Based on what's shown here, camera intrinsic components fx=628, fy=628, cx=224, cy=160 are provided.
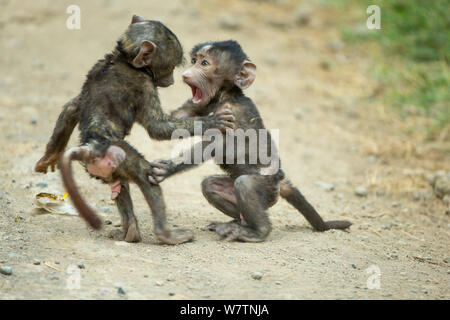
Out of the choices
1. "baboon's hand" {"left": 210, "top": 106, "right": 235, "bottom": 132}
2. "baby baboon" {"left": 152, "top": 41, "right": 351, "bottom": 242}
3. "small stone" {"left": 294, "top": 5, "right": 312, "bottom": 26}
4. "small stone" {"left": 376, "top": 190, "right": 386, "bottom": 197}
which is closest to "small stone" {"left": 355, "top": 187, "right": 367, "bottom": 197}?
"small stone" {"left": 376, "top": 190, "right": 386, "bottom": 197}

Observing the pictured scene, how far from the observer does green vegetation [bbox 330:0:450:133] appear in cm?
875

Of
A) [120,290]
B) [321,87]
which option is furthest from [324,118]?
[120,290]

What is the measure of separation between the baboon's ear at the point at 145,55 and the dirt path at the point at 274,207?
4.27 ft

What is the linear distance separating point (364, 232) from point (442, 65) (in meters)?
4.53

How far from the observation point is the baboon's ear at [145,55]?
4543 mm

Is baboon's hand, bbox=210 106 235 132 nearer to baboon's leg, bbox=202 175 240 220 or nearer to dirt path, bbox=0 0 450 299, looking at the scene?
baboon's leg, bbox=202 175 240 220

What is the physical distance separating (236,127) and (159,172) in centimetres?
78

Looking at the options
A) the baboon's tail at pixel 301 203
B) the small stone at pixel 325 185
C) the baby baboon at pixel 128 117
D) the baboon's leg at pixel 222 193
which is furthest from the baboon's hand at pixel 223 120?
the small stone at pixel 325 185

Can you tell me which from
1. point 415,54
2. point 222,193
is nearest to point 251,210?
point 222,193

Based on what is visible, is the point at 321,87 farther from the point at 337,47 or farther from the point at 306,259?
the point at 306,259

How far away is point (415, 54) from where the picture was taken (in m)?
10.2

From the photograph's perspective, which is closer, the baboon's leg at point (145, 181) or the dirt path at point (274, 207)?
the dirt path at point (274, 207)

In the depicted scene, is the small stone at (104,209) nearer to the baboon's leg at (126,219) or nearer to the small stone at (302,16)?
the baboon's leg at (126,219)

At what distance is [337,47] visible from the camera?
454 inches
